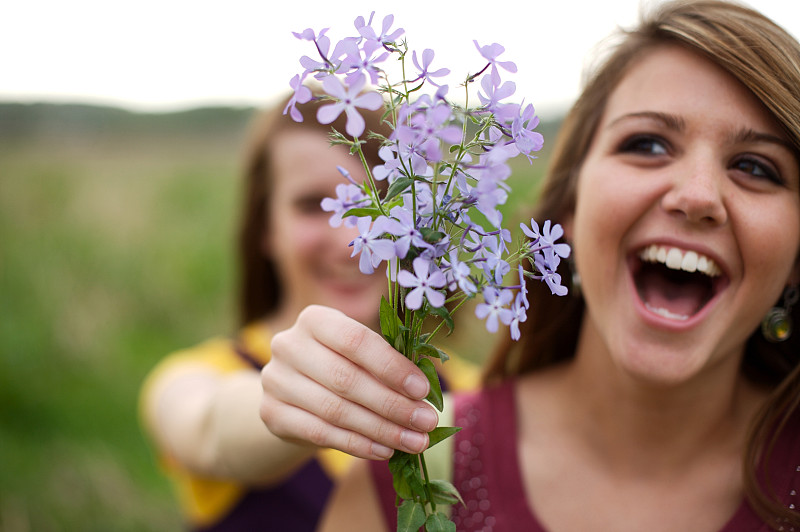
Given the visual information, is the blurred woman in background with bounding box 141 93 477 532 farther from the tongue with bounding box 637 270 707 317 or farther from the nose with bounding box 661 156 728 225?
the nose with bounding box 661 156 728 225

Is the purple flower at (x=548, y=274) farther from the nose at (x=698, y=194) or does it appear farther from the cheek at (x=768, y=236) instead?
the cheek at (x=768, y=236)

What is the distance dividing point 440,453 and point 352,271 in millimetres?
1656

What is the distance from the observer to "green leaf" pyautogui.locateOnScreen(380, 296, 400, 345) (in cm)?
119

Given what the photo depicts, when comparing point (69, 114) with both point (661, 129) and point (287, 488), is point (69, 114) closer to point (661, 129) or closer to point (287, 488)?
point (287, 488)

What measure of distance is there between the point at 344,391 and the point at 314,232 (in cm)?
217

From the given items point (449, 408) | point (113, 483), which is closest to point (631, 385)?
point (449, 408)

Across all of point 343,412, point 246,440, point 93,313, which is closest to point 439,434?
point 343,412

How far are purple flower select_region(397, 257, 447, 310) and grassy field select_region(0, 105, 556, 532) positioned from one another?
2.19m

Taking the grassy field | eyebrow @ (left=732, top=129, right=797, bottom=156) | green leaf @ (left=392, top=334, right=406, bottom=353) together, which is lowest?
the grassy field

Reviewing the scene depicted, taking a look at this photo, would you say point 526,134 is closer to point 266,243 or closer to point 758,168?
point 758,168

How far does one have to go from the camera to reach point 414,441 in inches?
50.5

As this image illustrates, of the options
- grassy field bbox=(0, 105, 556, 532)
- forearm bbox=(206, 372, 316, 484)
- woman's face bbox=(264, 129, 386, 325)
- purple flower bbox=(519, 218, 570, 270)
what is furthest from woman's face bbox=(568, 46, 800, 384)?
woman's face bbox=(264, 129, 386, 325)

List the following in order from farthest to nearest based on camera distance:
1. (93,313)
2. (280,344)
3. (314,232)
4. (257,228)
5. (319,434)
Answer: (93,313) → (257,228) → (314,232) → (280,344) → (319,434)

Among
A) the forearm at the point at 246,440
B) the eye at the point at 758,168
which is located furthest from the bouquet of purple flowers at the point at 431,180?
the forearm at the point at 246,440
